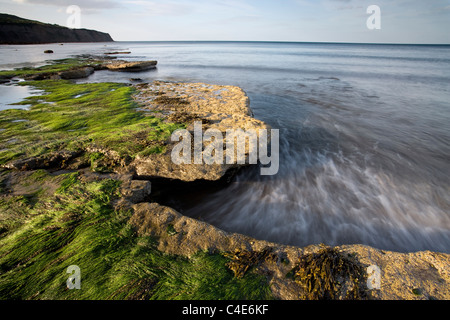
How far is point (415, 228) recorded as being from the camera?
3875mm

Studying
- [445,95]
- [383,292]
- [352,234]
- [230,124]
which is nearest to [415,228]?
[352,234]

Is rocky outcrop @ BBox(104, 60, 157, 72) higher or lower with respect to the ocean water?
higher

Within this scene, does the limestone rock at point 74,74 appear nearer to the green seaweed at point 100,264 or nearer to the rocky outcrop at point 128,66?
the rocky outcrop at point 128,66

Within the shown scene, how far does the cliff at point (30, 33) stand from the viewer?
2470 inches

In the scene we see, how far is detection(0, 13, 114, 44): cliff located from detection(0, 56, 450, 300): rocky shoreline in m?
90.3

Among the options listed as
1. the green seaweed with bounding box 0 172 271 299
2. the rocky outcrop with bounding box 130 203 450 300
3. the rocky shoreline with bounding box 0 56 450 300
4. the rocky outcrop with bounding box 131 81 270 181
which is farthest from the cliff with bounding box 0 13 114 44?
the rocky outcrop with bounding box 130 203 450 300

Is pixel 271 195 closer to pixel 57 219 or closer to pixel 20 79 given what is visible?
pixel 57 219

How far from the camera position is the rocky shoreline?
7.63 feet

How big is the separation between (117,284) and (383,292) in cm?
296

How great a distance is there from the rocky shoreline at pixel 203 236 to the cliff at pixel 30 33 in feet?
296

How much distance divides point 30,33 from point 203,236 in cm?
10149

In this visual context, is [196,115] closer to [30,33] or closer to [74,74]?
[74,74]

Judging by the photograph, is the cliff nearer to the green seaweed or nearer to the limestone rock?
the limestone rock

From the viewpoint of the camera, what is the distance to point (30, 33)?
68375 mm
